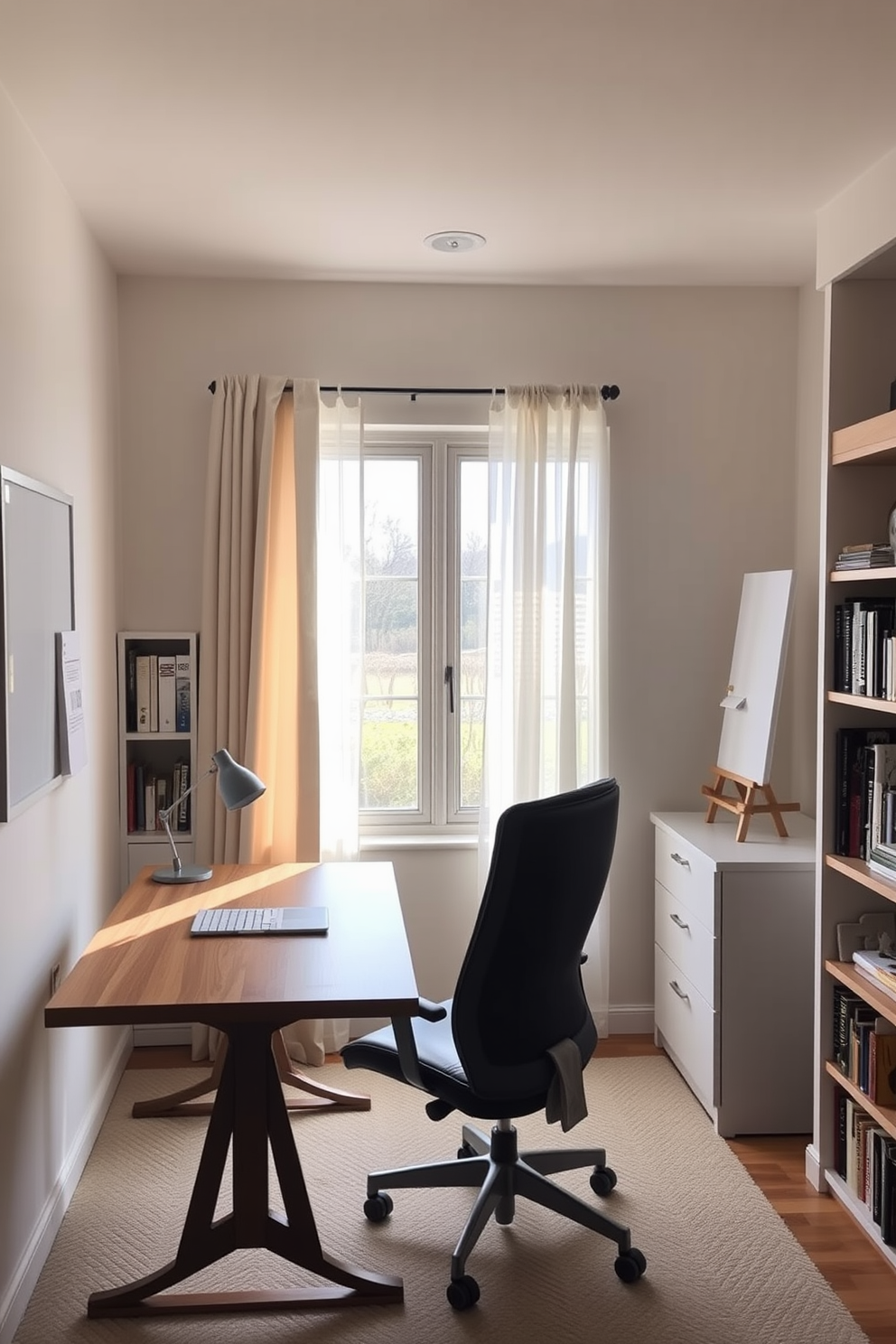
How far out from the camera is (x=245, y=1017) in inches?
86.7

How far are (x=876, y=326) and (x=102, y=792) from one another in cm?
266

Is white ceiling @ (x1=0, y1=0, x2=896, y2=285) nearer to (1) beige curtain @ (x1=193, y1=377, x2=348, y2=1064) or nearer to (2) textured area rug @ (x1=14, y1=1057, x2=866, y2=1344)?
(1) beige curtain @ (x1=193, y1=377, x2=348, y2=1064)

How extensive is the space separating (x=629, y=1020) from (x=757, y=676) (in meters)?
1.41

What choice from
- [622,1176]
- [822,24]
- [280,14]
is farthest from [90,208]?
[622,1176]

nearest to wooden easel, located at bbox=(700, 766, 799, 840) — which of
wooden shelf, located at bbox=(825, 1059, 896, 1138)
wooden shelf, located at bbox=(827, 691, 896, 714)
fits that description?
wooden shelf, located at bbox=(827, 691, 896, 714)

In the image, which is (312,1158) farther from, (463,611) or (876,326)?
(876,326)

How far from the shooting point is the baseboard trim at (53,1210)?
2.36m

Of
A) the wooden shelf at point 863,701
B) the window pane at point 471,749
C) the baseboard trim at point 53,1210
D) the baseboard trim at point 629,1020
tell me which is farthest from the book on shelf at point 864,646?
the baseboard trim at point 53,1210

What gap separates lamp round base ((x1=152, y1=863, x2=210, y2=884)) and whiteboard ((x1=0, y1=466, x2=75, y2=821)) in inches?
22.2

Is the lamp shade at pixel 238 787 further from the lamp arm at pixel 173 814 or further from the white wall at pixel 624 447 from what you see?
the white wall at pixel 624 447

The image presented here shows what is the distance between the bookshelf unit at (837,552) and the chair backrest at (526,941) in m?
0.77

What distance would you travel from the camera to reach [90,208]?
3189 millimetres

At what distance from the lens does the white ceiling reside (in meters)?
2.17

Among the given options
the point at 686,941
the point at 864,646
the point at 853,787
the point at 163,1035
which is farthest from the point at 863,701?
the point at 163,1035
